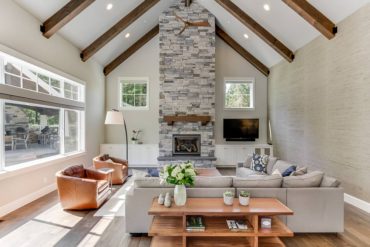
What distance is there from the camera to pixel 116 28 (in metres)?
7.18

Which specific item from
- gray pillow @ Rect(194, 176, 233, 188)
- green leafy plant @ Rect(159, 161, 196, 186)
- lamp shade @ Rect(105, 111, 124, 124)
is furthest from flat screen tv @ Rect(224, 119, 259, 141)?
green leafy plant @ Rect(159, 161, 196, 186)

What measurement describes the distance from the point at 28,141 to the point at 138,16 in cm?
441

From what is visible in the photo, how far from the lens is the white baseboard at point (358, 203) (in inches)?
176

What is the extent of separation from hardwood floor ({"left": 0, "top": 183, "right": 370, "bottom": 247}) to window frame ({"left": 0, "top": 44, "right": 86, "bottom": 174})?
0.86 meters

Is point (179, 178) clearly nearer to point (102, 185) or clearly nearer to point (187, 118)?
point (102, 185)

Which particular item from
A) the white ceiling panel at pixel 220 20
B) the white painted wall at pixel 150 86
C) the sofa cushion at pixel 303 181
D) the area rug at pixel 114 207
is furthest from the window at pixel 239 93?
the sofa cushion at pixel 303 181

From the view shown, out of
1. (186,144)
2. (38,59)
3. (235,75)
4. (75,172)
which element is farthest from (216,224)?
(235,75)

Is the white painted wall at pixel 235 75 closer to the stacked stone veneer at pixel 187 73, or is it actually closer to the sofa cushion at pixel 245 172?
the stacked stone veneer at pixel 187 73

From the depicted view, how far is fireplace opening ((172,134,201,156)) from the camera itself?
899 cm

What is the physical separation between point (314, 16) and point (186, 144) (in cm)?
544

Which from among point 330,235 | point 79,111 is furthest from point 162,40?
point 330,235

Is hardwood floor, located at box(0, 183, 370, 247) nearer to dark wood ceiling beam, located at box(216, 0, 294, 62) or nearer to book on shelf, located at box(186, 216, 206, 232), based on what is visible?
book on shelf, located at box(186, 216, 206, 232)

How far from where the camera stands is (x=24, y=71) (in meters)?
4.92

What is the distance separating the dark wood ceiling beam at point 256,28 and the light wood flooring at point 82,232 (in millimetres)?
4769
